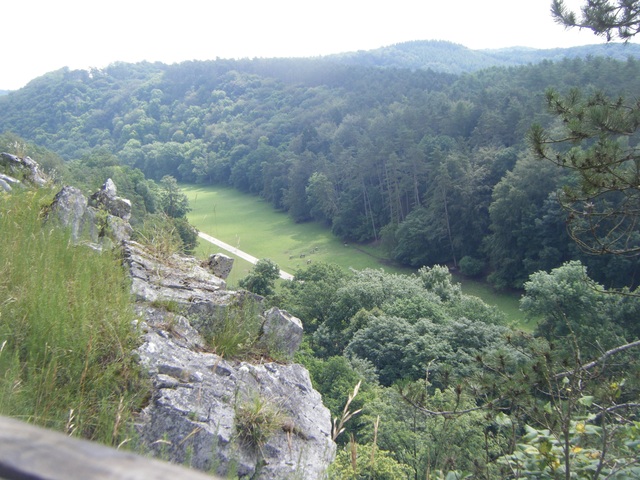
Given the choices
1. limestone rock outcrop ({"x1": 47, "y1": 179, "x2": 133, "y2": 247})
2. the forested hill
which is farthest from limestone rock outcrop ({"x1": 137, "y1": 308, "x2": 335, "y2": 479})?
the forested hill

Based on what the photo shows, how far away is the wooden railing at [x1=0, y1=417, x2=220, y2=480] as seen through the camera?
0.89 meters

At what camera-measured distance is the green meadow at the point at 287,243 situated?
1516 inches

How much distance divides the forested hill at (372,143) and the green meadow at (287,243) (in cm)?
177

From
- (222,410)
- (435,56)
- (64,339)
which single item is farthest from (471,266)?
(435,56)

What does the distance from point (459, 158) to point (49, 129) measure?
3451 inches

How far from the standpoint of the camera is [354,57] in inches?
6939

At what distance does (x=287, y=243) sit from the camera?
171 ft

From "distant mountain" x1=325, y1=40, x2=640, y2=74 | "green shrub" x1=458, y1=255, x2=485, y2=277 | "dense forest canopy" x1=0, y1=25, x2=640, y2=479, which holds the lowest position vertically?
"green shrub" x1=458, y1=255, x2=485, y2=277

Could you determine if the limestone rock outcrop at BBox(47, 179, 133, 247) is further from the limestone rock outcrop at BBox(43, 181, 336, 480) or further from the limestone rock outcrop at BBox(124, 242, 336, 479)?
the limestone rock outcrop at BBox(124, 242, 336, 479)

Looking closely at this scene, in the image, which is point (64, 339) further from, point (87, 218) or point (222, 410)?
point (87, 218)

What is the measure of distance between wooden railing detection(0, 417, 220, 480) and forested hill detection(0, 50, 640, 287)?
18372 mm

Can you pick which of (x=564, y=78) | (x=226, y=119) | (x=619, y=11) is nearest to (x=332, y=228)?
(x=564, y=78)

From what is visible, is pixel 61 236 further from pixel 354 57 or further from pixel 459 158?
pixel 354 57

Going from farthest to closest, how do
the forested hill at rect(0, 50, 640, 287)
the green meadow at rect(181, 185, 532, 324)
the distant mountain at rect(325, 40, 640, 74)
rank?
the distant mountain at rect(325, 40, 640, 74) < the green meadow at rect(181, 185, 532, 324) < the forested hill at rect(0, 50, 640, 287)
